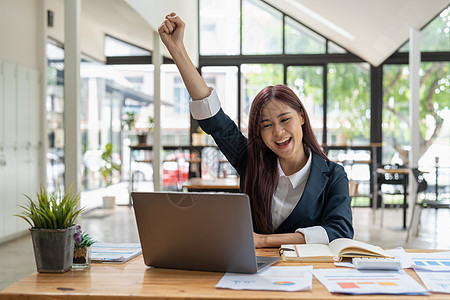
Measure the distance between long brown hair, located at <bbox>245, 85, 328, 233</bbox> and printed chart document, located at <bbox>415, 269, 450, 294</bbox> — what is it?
662 mm

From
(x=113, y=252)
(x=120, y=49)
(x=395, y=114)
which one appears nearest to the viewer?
(x=113, y=252)

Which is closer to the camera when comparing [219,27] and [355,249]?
[355,249]

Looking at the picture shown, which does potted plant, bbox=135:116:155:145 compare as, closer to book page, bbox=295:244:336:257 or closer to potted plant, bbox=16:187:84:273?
book page, bbox=295:244:336:257

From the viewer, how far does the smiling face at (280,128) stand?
2.20 m

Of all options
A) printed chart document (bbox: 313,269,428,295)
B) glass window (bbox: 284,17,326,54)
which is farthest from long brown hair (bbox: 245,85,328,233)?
glass window (bbox: 284,17,326,54)

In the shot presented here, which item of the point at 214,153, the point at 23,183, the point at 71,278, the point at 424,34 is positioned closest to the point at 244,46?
the point at 214,153

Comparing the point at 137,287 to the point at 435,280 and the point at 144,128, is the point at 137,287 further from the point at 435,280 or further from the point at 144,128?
the point at 144,128

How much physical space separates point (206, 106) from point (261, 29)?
985cm

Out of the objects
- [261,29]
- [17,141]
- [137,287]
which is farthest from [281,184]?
[261,29]

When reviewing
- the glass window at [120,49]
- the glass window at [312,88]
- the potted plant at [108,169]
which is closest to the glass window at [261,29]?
the glass window at [312,88]

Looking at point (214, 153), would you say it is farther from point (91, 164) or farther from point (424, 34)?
point (424, 34)

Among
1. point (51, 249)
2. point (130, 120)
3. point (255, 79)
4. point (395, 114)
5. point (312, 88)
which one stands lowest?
point (51, 249)

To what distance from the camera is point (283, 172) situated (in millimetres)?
2338

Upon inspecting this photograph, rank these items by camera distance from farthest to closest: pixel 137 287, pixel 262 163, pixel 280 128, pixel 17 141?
pixel 17 141, pixel 262 163, pixel 280 128, pixel 137 287
